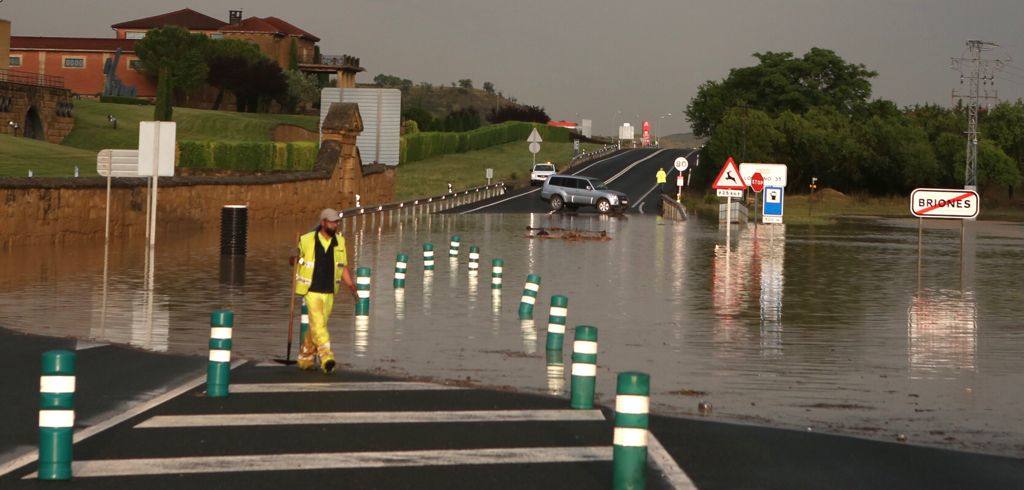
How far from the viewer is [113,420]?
1009 cm

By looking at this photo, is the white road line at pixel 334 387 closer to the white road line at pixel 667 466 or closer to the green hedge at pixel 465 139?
the white road line at pixel 667 466

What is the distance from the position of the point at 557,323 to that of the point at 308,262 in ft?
9.38

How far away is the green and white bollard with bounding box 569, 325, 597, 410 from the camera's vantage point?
1062 centimetres

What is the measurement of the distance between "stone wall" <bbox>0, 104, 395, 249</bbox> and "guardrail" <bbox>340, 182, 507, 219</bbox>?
3.34 feet

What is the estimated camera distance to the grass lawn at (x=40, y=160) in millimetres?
50406

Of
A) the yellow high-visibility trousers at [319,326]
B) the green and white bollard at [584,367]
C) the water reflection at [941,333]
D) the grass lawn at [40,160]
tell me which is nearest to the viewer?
the green and white bollard at [584,367]

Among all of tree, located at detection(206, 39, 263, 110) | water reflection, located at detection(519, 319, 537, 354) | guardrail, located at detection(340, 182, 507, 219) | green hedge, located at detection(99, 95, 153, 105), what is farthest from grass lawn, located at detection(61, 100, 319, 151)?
water reflection, located at detection(519, 319, 537, 354)

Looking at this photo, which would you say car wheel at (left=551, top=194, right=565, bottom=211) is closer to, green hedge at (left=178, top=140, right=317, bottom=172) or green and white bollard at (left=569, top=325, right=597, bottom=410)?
green hedge at (left=178, top=140, right=317, bottom=172)

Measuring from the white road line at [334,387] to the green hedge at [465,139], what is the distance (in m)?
82.4

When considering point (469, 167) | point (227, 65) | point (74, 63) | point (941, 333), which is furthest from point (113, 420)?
point (74, 63)

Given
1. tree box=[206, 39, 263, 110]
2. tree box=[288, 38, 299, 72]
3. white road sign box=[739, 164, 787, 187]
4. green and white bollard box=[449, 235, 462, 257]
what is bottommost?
green and white bollard box=[449, 235, 462, 257]

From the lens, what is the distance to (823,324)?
1811 cm

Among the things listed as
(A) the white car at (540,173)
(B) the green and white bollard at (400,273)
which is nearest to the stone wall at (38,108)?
(A) the white car at (540,173)

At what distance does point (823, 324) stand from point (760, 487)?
33.4 ft
